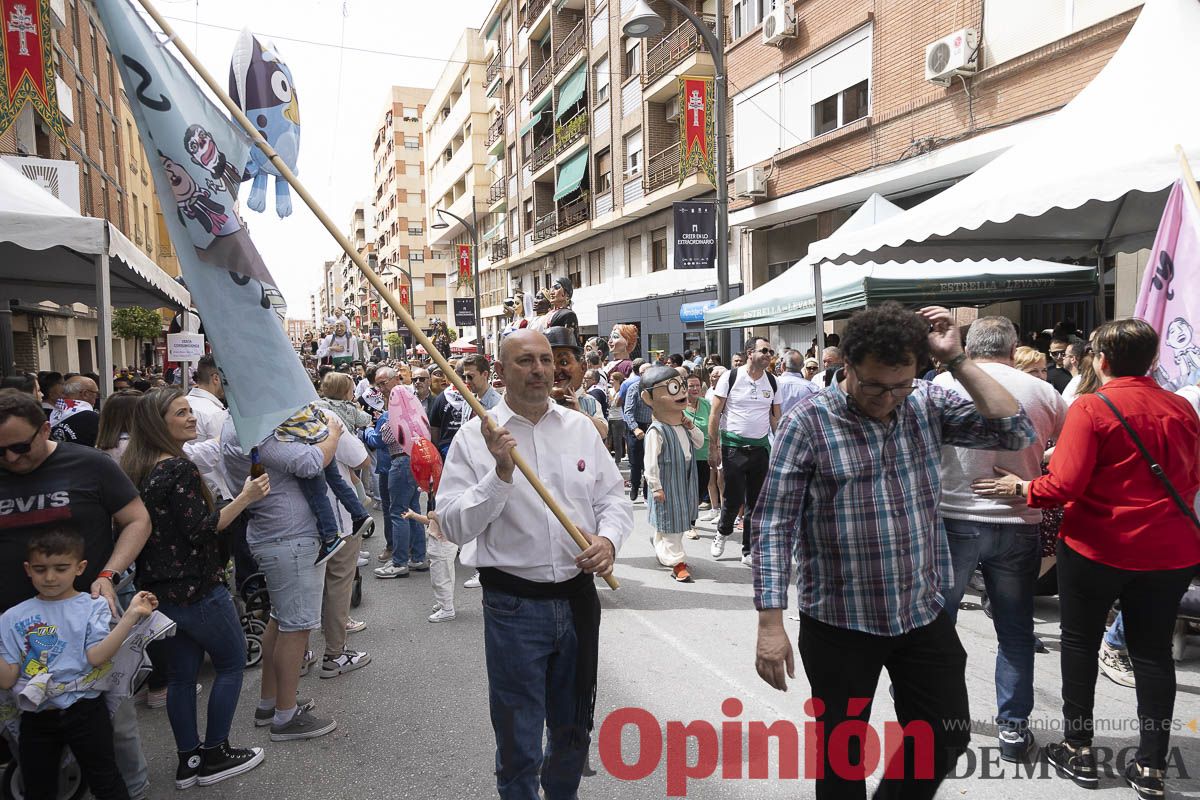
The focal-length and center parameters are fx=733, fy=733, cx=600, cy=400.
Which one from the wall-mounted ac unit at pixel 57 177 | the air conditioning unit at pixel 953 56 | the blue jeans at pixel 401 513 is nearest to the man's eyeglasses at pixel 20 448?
the blue jeans at pixel 401 513

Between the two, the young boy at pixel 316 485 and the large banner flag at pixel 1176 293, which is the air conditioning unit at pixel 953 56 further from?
the young boy at pixel 316 485

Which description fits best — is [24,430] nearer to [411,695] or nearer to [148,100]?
[148,100]

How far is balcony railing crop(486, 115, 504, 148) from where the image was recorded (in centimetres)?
3938

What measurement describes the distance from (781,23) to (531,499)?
56.2 ft

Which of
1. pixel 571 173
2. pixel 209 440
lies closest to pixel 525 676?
pixel 209 440

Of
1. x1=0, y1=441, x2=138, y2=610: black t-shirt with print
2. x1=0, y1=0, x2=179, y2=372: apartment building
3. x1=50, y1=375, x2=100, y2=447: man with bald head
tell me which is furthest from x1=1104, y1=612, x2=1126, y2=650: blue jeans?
x1=0, y1=0, x2=179, y2=372: apartment building

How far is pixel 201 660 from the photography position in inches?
135

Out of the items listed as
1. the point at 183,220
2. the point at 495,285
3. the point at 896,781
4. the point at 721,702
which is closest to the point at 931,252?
the point at 721,702

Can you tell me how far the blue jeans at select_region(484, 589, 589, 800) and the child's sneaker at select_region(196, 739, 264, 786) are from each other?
5.56ft

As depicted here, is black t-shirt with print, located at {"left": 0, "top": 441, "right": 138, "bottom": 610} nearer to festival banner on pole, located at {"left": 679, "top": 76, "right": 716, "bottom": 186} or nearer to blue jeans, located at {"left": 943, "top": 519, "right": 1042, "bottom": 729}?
blue jeans, located at {"left": 943, "top": 519, "right": 1042, "bottom": 729}

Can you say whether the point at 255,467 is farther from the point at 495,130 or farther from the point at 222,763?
the point at 495,130

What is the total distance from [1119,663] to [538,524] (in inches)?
151

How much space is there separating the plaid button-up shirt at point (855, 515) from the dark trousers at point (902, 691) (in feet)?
0.22

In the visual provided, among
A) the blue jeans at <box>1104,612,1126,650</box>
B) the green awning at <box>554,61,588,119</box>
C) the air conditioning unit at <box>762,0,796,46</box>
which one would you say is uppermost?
the green awning at <box>554,61,588,119</box>
